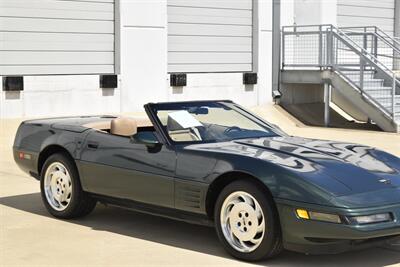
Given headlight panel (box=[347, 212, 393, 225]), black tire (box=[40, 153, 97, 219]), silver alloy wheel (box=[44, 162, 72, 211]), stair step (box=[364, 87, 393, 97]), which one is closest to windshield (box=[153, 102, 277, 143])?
black tire (box=[40, 153, 97, 219])

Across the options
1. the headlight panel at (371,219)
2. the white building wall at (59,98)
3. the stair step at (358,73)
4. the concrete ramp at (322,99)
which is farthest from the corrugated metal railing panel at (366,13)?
the headlight panel at (371,219)

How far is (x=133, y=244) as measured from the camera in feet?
21.4

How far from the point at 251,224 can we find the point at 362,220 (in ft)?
2.82

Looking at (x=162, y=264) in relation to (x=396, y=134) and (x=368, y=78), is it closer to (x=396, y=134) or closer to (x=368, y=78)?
(x=396, y=134)

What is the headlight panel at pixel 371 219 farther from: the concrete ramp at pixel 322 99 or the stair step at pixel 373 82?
the stair step at pixel 373 82

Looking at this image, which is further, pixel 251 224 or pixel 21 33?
pixel 21 33

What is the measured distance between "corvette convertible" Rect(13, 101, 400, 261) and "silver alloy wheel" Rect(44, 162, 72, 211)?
10mm

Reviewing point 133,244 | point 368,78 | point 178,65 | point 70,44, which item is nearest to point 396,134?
point 368,78

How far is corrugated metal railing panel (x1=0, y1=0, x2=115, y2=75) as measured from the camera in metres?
16.2

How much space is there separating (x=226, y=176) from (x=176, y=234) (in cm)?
113

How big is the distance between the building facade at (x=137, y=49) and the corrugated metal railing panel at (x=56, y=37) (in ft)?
0.07

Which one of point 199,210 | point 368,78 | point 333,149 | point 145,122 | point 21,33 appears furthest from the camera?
point 368,78

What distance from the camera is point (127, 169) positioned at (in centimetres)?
682

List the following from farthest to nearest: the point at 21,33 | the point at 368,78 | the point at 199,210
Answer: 1. the point at 368,78
2. the point at 21,33
3. the point at 199,210
